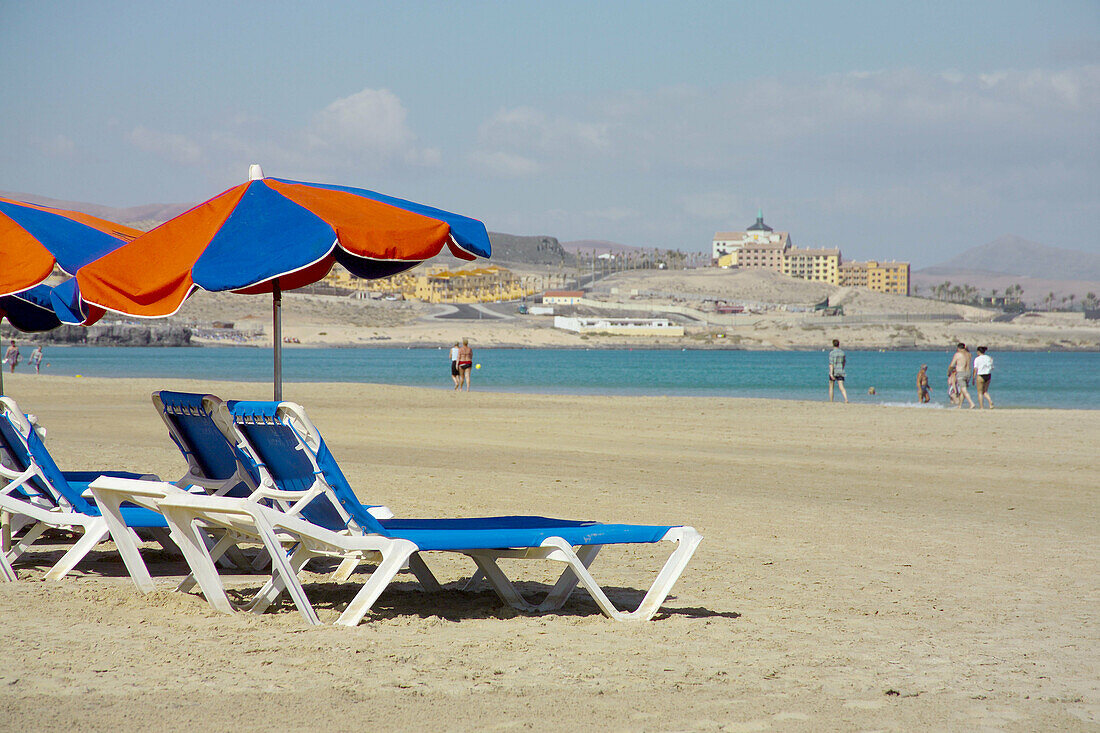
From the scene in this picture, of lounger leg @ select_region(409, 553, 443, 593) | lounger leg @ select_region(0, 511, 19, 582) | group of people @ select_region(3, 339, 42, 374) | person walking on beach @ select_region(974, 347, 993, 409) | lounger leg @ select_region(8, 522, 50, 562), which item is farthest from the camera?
group of people @ select_region(3, 339, 42, 374)

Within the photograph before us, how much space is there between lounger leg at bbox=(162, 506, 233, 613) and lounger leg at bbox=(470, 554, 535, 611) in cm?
111

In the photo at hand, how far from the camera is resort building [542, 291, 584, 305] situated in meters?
158

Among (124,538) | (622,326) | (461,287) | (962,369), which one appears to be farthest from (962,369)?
(461,287)

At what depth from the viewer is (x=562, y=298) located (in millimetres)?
161500

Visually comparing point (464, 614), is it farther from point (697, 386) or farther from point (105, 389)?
point (697, 386)

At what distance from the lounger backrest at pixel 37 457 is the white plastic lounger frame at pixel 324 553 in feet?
2.76

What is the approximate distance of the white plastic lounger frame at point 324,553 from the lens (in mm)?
4312

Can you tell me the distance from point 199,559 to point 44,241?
2.28 meters

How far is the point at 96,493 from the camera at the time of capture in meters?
4.79

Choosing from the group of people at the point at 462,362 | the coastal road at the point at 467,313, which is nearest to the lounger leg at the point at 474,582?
the group of people at the point at 462,362

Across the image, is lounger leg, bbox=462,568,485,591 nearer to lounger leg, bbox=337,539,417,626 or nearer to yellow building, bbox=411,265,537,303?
lounger leg, bbox=337,539,417,626

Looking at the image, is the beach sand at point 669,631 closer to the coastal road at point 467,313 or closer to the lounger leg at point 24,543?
the lounger leg at point 24,543

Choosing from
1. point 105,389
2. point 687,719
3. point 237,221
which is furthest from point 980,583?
point 105,389

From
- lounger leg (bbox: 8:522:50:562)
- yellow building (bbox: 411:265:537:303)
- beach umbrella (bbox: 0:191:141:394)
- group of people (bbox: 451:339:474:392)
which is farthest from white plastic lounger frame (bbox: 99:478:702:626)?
yellow building (bbox: 411:265:537:303)
